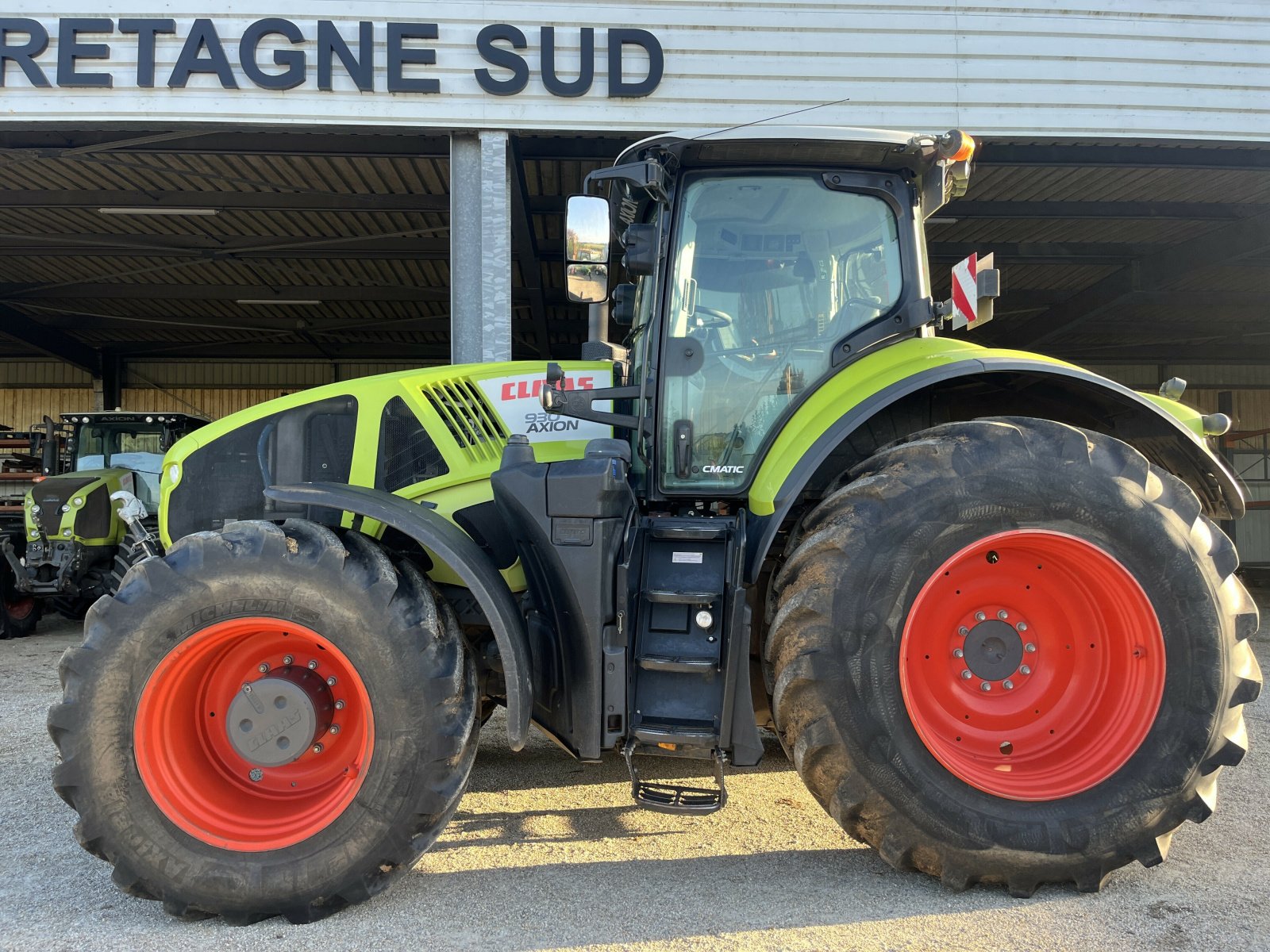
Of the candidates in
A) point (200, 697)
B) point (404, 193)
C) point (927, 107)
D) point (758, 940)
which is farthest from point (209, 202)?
point (758, 940)

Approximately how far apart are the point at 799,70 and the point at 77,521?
8.02 m

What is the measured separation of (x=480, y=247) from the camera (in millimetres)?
6098

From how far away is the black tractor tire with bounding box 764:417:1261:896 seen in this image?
8.01 feet

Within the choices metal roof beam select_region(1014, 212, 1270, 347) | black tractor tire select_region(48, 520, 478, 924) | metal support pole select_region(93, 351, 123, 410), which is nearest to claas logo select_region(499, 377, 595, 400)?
black tractor tire select_region(48, 520, 478, 924)

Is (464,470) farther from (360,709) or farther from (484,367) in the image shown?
(360,709)

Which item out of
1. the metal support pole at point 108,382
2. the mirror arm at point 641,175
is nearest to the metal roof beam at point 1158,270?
the mirror arm at point 641,175

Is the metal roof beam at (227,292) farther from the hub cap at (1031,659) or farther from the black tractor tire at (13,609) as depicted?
the hub cap at (1031,659)

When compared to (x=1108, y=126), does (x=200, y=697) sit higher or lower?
lower

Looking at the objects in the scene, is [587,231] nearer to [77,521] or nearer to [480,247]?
[480,247]

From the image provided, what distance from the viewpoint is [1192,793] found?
2.45 meters

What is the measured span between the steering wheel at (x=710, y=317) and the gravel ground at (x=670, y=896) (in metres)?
1.93

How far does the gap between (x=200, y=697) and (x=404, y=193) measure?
833 centimetres

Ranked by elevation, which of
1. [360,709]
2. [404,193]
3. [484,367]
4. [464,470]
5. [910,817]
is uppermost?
[404,193]

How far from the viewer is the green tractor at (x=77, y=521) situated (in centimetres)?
798
